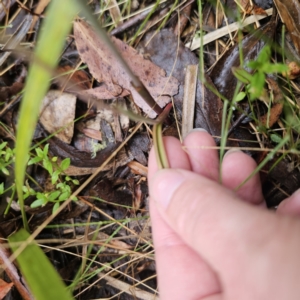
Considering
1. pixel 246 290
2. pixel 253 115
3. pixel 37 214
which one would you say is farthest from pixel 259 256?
pixel 37 214

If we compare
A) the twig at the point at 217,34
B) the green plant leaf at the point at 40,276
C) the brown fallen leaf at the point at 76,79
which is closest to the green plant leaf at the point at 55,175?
the green plant leaf at the point at 40,276

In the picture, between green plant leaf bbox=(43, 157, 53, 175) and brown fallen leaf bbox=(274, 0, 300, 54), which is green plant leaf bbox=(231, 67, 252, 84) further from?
green plant leaf bbox=(43, 157, 53, 175)

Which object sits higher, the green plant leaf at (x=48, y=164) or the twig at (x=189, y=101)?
the green plant leaf at (x=48, y=164)

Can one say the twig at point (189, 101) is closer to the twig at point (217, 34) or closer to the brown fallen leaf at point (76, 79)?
the twig at point (217, 34)

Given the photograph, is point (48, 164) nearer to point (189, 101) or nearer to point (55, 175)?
point (55, 175)

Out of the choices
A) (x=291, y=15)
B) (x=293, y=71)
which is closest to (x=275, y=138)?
(x=293, y=71)

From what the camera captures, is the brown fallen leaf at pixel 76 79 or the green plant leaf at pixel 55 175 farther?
the brown fallen leaf at pixel 76 79

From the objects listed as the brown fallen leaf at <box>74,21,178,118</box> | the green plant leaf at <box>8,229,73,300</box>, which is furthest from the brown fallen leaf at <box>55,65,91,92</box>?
the green plant leaf at <box>8,229,73,300</box>
